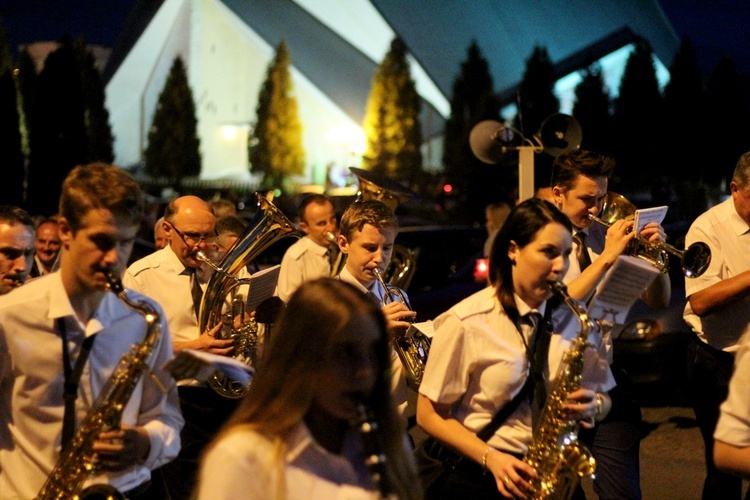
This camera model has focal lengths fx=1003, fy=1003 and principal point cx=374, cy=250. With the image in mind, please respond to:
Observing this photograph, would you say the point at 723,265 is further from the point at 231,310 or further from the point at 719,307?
the point at 231,310

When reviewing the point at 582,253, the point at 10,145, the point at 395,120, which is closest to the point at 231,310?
the point at 582,253

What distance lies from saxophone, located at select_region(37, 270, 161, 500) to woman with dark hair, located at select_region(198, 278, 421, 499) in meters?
0.83

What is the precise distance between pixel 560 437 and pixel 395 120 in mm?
36854

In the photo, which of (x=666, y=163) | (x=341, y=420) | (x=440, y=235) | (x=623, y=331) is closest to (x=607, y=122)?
(x=666, y=163)

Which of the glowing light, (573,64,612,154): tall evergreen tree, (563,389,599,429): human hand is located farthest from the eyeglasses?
the glowing light

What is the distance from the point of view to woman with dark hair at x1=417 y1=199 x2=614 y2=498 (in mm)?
3646

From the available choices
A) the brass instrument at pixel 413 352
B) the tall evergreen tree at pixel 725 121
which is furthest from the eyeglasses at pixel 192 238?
the tall evergreen tree at pixel 725 121

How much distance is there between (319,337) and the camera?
2.48 metres

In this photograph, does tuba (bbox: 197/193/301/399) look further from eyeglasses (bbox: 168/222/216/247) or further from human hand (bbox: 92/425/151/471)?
human hand (bbox: 92/425/151/471)

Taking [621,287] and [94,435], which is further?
[621,287]

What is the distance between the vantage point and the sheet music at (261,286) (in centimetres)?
524

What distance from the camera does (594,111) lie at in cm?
2933

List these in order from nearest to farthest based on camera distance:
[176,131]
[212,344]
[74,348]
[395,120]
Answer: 1. [74,348]
2. [212,344]
3. [395,120]
4. [176,131]

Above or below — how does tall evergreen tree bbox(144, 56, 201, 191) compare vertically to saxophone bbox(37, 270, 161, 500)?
above
